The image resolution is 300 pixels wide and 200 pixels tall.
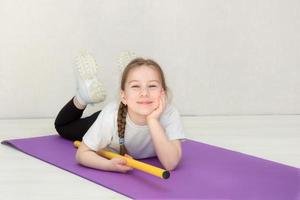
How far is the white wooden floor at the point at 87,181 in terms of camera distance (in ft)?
4.32

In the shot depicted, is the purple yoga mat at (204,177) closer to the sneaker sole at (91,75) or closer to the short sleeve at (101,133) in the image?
the short sleeve at (101,133)

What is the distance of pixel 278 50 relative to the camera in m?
2.65

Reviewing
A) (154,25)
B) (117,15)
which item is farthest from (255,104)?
(117,15)

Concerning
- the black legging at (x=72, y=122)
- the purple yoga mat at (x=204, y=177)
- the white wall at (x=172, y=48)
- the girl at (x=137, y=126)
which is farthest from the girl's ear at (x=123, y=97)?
the white wall at (x=172, y=48)

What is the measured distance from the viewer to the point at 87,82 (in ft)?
5.87

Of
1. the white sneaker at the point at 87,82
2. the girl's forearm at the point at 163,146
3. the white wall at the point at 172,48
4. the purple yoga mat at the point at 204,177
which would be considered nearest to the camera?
the purple yoga mat at the point at 204,177

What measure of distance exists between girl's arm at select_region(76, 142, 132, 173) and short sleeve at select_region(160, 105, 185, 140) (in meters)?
0.17

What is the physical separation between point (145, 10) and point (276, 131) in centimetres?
92

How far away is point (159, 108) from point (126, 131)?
5.8 inches

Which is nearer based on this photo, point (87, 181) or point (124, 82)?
point (87, 181)

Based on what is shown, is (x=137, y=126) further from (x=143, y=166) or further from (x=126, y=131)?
(x=143, y=166)

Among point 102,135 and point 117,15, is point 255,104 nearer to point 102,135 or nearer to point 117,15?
point 117,15

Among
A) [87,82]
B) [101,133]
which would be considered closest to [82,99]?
[87,82]

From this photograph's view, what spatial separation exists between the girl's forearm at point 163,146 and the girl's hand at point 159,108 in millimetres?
15
